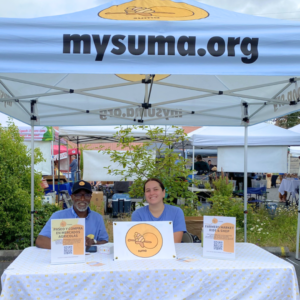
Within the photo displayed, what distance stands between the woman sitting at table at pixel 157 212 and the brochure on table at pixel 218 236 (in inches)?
25.3

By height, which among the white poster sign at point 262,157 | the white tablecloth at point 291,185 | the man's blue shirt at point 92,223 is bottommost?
the white tablecloth at point 291,185

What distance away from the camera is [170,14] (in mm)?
2195

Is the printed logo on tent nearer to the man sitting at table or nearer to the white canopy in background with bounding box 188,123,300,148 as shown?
the man sitting at table

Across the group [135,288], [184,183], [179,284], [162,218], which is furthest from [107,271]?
[184,183]

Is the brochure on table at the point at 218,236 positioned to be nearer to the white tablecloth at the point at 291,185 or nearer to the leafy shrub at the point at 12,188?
the leafy shrub at the point at 12,188

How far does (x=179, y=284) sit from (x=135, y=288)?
0.93 ft

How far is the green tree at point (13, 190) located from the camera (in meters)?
5.16

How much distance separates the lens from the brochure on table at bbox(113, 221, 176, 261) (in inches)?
92.3

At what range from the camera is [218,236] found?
8.05ft

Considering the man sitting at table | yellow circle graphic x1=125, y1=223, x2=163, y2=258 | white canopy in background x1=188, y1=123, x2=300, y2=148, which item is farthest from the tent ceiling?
white canopy in background x1=188, y1=123, x2=300, y2=148

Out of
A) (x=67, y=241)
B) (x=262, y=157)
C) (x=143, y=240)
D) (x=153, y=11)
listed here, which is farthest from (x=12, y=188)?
(x=262, y=157)

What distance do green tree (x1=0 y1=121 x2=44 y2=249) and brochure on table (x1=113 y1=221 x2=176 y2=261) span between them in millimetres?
3339

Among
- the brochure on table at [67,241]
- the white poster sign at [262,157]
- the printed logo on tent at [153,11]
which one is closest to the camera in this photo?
the printed logo on tent at [153,11]

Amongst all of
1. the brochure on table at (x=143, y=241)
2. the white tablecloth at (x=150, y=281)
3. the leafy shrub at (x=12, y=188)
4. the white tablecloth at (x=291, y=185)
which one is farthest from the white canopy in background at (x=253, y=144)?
the white tablecloth at (x=150, y=281)
